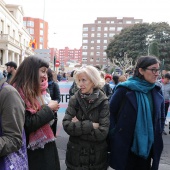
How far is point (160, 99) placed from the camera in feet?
7.89

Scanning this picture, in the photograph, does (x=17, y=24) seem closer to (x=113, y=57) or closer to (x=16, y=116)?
(x=113, y=57)

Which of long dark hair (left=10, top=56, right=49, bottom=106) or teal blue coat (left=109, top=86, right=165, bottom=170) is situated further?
teal blue coat (left=109, top=86, right=165, bottom=170)

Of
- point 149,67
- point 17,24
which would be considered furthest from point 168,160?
point 17,24

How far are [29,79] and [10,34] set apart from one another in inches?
1638

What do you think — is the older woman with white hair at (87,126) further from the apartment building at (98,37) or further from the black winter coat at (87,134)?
the apartment building at (98,37)

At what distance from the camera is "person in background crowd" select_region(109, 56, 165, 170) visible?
89.0 inches

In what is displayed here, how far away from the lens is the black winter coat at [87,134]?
226 cm

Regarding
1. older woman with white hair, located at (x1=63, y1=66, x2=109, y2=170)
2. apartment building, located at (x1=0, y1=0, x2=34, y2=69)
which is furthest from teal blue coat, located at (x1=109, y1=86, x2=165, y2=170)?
apartment building, located at (x1=0, y1=0, x2=34, y2=69)

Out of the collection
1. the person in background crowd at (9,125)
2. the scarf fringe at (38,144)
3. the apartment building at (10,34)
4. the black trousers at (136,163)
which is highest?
the apartment building at (10,34)

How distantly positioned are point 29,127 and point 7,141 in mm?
468

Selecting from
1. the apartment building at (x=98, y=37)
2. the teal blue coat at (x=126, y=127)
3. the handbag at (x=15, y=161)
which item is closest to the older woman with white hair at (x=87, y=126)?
the teal blue coat at (x=126, y=127)

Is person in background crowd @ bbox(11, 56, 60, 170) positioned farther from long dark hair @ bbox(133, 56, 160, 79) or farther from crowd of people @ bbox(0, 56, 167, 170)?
long dark hair @ bbox(133, 56, 160, 79)

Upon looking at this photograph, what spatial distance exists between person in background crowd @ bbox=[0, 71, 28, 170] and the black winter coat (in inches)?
34.6

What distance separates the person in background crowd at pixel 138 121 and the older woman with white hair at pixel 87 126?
0.49ft
